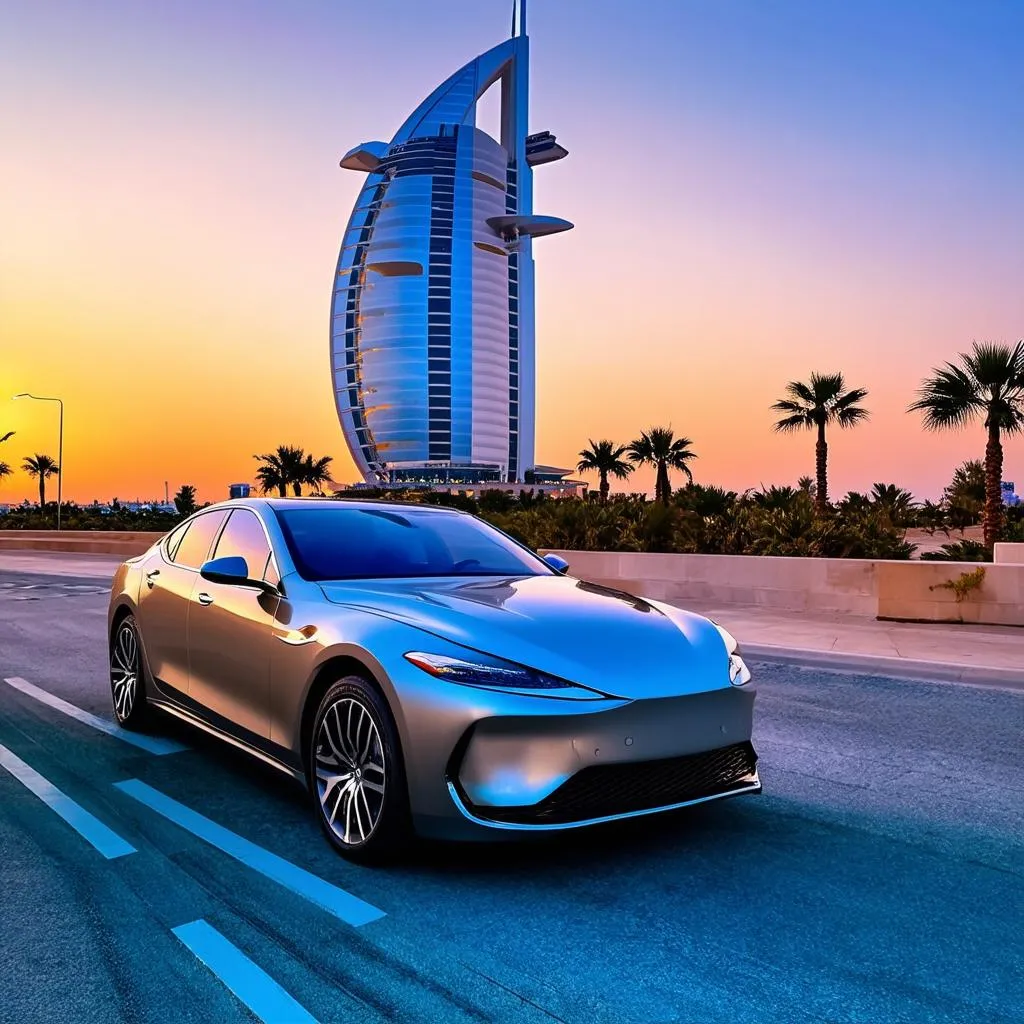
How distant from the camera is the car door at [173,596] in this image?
226 inches

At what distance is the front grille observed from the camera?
3.55m

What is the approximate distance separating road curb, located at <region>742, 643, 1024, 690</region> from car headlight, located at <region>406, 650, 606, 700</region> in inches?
256

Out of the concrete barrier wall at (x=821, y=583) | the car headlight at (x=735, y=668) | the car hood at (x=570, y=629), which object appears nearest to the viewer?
the car hood at (x=570, y=629)

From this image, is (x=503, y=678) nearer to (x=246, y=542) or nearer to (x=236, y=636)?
(x=236, y=636)

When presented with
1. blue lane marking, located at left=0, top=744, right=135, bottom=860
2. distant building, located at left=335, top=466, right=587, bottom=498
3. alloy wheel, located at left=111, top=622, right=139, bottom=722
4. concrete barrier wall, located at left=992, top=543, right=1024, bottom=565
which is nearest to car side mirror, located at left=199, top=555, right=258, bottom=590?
blue lane marking, located at left=0, top=744, right=135, bottom=860

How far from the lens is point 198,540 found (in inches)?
242

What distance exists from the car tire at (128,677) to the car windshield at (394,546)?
1.84 m

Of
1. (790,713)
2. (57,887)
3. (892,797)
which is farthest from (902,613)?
(57,887)

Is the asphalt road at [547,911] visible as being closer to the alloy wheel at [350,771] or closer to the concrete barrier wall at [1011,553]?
the alloy wheel at [350,771]

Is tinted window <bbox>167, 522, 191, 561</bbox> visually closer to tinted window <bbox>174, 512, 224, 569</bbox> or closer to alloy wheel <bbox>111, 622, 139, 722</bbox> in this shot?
tinted window <bbox>174, 512, 224, 569</bbox>

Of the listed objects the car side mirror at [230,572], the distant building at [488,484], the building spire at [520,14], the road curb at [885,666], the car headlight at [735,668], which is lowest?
the road curb at [885,666]

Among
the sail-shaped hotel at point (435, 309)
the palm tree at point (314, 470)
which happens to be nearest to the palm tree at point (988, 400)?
the palm tree at point (314, 470)

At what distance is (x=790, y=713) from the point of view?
7.27 meters

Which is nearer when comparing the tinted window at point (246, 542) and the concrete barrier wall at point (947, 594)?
the tinted window at point (246, 542)
